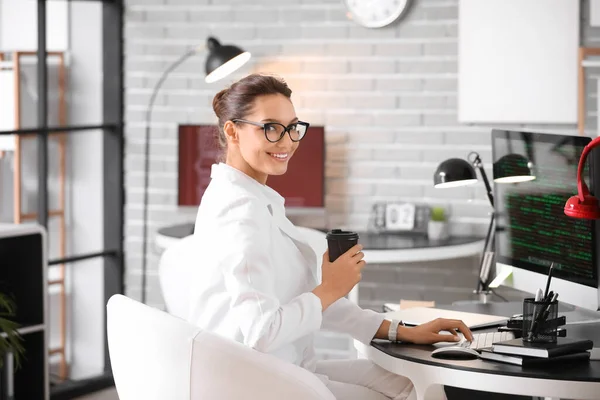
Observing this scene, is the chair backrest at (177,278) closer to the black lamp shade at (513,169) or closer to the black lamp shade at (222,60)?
the black lamp shade at (513,169)

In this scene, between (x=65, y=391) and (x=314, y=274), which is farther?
(x=65, y=391)

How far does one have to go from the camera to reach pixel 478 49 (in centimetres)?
440

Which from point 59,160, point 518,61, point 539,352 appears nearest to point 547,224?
point 539,352

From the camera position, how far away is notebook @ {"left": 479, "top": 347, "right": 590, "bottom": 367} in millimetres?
2109

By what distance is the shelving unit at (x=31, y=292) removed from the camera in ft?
12.8

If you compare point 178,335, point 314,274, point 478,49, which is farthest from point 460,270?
point 178,335

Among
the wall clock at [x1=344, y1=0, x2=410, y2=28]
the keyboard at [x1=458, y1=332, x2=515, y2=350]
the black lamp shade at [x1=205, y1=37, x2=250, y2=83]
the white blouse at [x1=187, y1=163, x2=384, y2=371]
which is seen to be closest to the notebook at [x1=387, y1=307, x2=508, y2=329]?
the keyboard at [x1=458, y1=332, x2=515, y2=350]

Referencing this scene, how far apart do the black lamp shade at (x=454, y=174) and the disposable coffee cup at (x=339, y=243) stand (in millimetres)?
906

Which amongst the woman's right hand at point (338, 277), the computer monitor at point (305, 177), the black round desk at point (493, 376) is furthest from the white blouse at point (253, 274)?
the computer monitor at point (305, 177)

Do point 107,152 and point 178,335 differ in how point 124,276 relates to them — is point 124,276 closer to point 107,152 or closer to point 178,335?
point 107,152

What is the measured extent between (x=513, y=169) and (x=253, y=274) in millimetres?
1014

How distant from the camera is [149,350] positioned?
208cm

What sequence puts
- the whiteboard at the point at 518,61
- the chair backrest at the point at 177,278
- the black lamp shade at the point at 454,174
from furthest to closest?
1. the whiteboard at the point at 518,61
2. the black lamp shade at the point at 454,174
3. the chair backrest at the point at 177,278

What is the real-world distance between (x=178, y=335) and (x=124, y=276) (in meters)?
3.16
